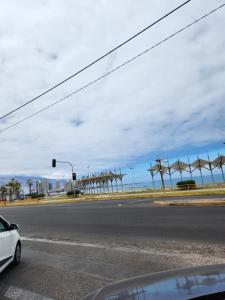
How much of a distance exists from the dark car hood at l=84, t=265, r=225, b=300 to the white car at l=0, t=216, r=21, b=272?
4646 millimetres

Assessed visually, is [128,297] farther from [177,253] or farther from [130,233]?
[130,233]

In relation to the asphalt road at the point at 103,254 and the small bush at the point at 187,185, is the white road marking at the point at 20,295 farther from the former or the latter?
the small bush at the point at 187,185

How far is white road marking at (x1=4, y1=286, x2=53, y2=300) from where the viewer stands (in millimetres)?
5605

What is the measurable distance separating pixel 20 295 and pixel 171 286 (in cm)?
390

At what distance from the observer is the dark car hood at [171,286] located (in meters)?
2.45

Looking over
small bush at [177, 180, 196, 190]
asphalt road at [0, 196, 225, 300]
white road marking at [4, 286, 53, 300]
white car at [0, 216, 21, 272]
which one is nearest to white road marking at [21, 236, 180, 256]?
asphalt road at [0, 196, 225, 300]

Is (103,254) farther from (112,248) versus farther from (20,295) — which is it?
(20,295)

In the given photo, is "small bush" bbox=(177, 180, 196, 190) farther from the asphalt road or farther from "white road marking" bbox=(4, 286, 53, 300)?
"white road marking" bbox=(4, 286, 53, 300)

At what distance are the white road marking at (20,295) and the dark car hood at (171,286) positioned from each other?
3.11m

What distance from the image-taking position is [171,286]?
2.69 m

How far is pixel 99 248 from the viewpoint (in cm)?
995

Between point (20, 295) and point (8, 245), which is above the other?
point (8, 245)

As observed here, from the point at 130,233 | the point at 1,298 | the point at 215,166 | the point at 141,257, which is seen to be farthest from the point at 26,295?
the point at 215,166

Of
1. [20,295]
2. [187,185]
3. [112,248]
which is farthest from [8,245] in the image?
[187,185]
